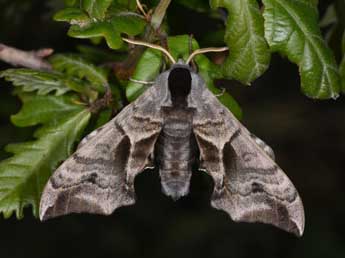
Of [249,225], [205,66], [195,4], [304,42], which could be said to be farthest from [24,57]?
[249,225]

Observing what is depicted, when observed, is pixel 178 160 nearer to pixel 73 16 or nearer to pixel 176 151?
pixel 176 151

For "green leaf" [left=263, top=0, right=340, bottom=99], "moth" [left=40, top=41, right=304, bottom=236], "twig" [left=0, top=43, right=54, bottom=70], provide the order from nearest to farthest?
"green leaf" [left=263, top=0, right=340, bottom=99] → "moth" [left=40, top=41, right=304, bottom=236] → "twig" [left=0, top=43, right=54, bottom=70]

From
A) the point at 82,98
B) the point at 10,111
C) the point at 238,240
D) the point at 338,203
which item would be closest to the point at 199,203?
the point at 238,240

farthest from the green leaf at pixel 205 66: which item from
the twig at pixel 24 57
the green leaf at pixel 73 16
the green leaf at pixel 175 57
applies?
the twig at pixel 24 57

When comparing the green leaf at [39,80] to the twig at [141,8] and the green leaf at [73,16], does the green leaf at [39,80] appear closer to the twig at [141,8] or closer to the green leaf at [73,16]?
the green leaf at [73,16]

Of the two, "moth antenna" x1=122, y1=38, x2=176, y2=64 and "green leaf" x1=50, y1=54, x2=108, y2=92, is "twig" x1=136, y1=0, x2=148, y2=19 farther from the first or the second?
"green leaf" x1=50, y1=54, x2=108, y2=92

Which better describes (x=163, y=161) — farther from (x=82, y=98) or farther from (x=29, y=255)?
(x=29, y=255)

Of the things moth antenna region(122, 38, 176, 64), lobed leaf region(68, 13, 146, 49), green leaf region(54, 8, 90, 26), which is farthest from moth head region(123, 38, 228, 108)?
green leaf region(54, 8, 90, 26)

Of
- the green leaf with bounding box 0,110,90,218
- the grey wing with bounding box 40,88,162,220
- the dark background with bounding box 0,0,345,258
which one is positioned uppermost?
the grey wing with bounding box 40,88,162,220
